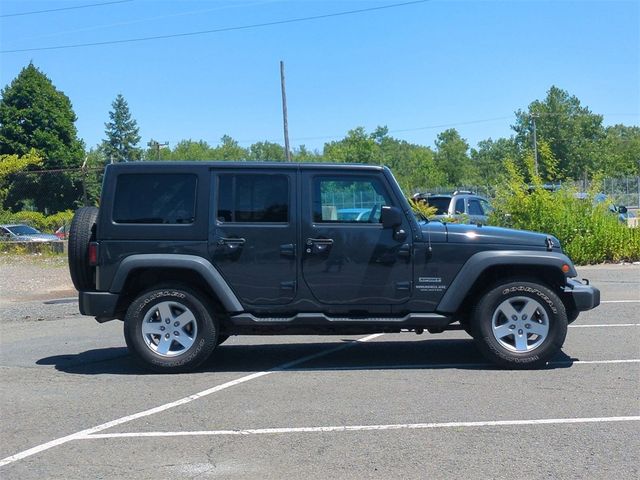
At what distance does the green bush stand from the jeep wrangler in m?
11.0

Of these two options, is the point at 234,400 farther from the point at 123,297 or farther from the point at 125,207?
the point at 125,207

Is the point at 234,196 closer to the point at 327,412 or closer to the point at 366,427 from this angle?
the point at 327,412

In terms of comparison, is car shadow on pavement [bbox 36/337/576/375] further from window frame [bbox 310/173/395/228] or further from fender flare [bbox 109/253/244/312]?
window frame [bbox 310/173/395/228]

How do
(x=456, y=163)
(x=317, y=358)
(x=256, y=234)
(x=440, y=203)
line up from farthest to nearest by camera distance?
(x=456, y=163) < (x=440, y=203) < (x=317, y=358) < (x=256, y=234)

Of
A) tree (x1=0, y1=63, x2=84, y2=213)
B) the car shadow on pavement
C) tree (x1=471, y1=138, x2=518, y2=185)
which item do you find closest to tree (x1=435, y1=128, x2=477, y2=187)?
tree (x1=471, y1=138, x2=518, y2=185)

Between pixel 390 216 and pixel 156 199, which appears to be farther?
pixel 156 199

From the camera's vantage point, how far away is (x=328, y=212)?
7.19 metres

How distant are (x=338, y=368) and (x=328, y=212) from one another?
1.56 meters

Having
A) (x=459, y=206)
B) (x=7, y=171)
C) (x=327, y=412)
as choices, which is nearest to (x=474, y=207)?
(x=459, y=206)

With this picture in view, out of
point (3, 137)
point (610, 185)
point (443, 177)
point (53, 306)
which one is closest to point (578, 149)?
point (443, 177)

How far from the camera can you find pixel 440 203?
1941cm

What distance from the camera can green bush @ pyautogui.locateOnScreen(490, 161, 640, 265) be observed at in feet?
57.9

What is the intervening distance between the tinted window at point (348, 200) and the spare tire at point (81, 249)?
2189 mm

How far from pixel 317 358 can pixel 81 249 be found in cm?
266
